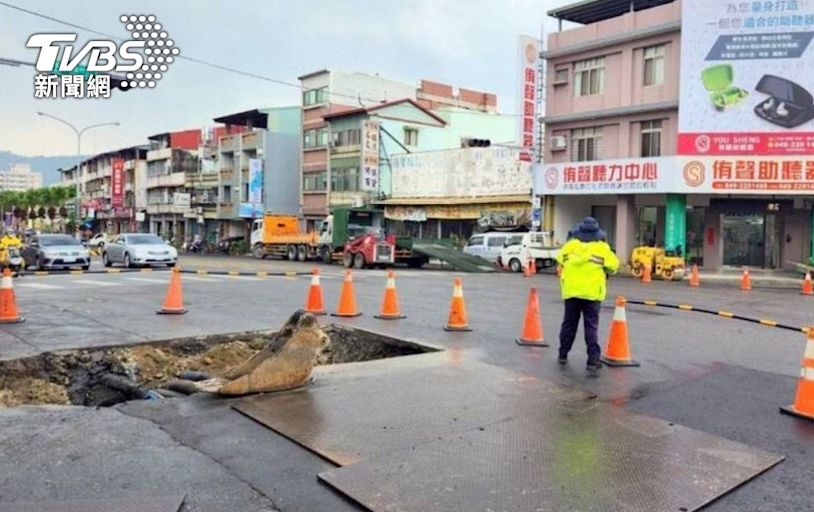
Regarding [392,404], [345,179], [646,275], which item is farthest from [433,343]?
[345,179]

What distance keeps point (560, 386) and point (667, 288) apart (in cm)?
1556

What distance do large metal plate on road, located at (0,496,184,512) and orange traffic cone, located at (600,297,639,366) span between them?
17.5 feet

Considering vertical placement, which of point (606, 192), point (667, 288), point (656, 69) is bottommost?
point (667, 288)

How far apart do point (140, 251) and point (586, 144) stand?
2023cm

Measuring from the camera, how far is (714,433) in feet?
17.5

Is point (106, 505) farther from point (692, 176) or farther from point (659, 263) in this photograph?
point (692, 176)

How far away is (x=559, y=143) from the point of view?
1298 inches

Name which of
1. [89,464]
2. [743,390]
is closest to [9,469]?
[89,464]

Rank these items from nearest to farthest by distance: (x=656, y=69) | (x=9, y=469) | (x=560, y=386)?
(x=9, y=469) → (x=560, y=386) → (x=656, y=69)

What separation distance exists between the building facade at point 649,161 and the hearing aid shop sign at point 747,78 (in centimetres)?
15

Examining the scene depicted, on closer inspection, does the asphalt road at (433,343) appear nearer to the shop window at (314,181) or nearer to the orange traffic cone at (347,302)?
the orange traffic cone at (347,302)

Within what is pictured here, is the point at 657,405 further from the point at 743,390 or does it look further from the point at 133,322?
the point at 133,322

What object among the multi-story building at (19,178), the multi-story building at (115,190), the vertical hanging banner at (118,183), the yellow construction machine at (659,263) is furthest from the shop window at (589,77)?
the multi-story building at (19,178)

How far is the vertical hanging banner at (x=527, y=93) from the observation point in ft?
107
